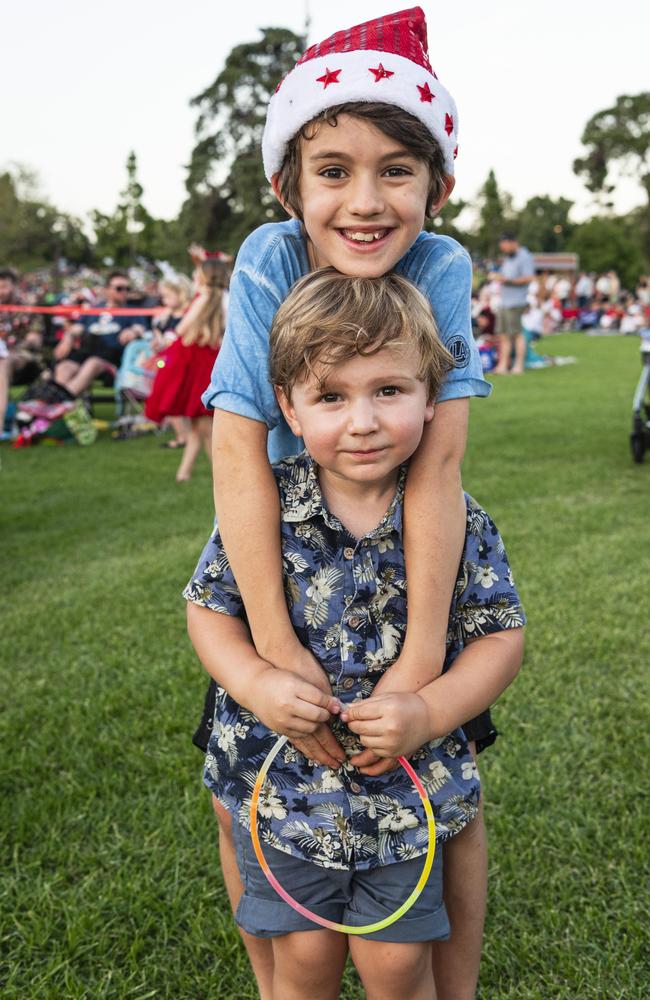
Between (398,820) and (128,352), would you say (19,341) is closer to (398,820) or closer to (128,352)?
(128,352)

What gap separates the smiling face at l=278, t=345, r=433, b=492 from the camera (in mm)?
1559

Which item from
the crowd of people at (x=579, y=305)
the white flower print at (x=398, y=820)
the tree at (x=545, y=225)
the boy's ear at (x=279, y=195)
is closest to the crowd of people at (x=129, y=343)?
the boy's ear at (x=279, y=195)

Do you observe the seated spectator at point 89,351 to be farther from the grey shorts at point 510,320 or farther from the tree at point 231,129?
the tree at point 231,129

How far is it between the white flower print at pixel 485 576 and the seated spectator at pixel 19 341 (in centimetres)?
1066

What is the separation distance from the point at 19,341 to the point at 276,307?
11.7 metres

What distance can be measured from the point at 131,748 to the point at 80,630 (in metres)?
1.29

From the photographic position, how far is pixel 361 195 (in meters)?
1.57

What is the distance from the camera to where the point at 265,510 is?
166 cm

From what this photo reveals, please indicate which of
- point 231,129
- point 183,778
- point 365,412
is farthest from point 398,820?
point 231,129

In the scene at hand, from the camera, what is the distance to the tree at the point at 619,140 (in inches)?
2680

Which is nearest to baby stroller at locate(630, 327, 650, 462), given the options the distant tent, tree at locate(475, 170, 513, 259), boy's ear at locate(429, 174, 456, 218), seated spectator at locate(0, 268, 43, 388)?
boy's ear at locate(429, 174, 456, 218)

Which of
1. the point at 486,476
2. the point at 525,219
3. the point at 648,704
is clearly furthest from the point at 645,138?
the point at 648,704

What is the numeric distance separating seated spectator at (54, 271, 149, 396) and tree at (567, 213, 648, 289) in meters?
52.0

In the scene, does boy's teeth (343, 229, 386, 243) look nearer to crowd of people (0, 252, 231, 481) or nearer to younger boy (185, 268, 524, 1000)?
younger boy (185, 268, 524, 1000)
